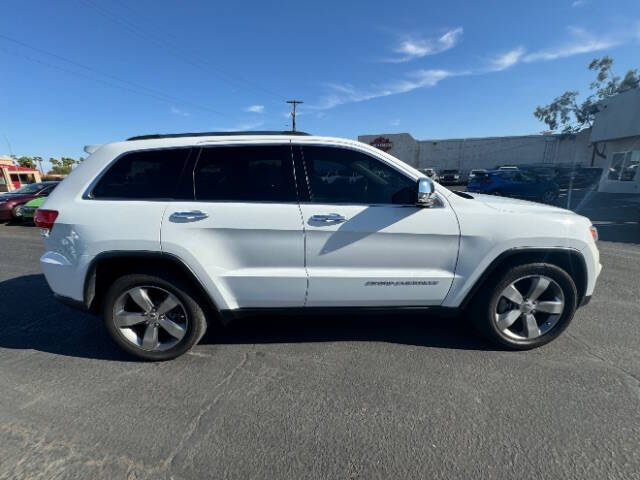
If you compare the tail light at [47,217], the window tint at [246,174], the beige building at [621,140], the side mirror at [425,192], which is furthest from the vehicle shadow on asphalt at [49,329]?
the beige building at [621,140]

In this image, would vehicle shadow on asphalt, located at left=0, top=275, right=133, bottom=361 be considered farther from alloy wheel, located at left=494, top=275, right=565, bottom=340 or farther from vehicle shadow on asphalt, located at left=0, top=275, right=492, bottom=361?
alloy wheel, located at left=494, top=275, right=565, bottom=340

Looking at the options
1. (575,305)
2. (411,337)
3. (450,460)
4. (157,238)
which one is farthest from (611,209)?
(157,238)

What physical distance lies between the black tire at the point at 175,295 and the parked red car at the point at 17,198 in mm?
10903

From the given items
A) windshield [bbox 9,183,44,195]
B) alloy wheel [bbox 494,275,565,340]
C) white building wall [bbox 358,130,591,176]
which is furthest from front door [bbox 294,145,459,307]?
white building wall [bbox 358,130,591,176]

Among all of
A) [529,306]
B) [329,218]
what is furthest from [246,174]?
[529,306]

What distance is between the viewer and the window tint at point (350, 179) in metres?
2.53

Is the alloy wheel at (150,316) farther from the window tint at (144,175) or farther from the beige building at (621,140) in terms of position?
the beige building at (621,140)

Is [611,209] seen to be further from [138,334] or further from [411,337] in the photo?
Answer: [138,334]

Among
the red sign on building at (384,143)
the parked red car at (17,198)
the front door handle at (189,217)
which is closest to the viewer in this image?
the front door handle at (189,217)

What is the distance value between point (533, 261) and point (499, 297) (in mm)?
413

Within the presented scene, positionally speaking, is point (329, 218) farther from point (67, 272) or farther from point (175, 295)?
point (67, 272)

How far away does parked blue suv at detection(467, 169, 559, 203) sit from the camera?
47.3 ft

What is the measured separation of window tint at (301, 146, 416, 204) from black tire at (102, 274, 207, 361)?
4.39 ft

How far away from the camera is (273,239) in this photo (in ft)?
8.03
